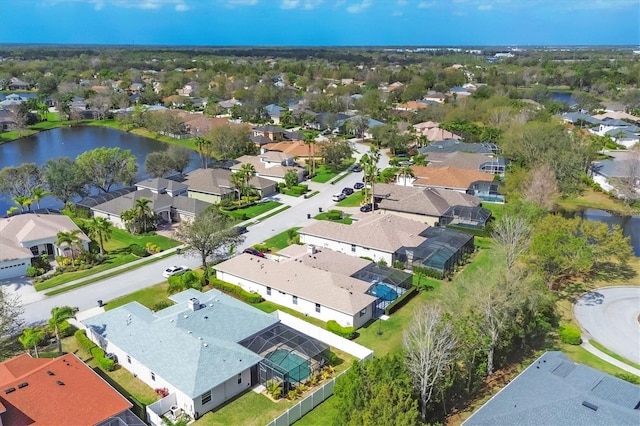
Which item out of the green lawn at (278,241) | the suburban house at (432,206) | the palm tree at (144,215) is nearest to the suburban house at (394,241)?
the green lawn at (278,241)

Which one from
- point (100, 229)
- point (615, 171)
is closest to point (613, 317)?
point (615, 171)

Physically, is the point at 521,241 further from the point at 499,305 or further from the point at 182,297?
the point at 182,297

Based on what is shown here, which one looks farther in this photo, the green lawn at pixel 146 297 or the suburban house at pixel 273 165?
the suburban house at pixel 273 165

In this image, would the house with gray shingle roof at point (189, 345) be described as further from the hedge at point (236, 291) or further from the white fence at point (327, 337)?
the hedge at point (236, 291)

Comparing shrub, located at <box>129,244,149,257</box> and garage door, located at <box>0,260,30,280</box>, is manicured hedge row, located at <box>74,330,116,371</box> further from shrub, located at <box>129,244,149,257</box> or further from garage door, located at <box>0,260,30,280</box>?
garage door, located at <box>0,260,30,280</box>

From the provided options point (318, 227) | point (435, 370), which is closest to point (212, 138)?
point (318, 227)

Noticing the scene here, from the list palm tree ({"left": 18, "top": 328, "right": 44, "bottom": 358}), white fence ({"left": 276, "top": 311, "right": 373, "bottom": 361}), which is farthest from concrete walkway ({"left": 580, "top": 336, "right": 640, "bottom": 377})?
palm tree ({"left": 18, "top": 328, "right": 44, "bottom": 358})

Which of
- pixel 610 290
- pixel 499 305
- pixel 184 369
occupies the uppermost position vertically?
pixel 499 305
